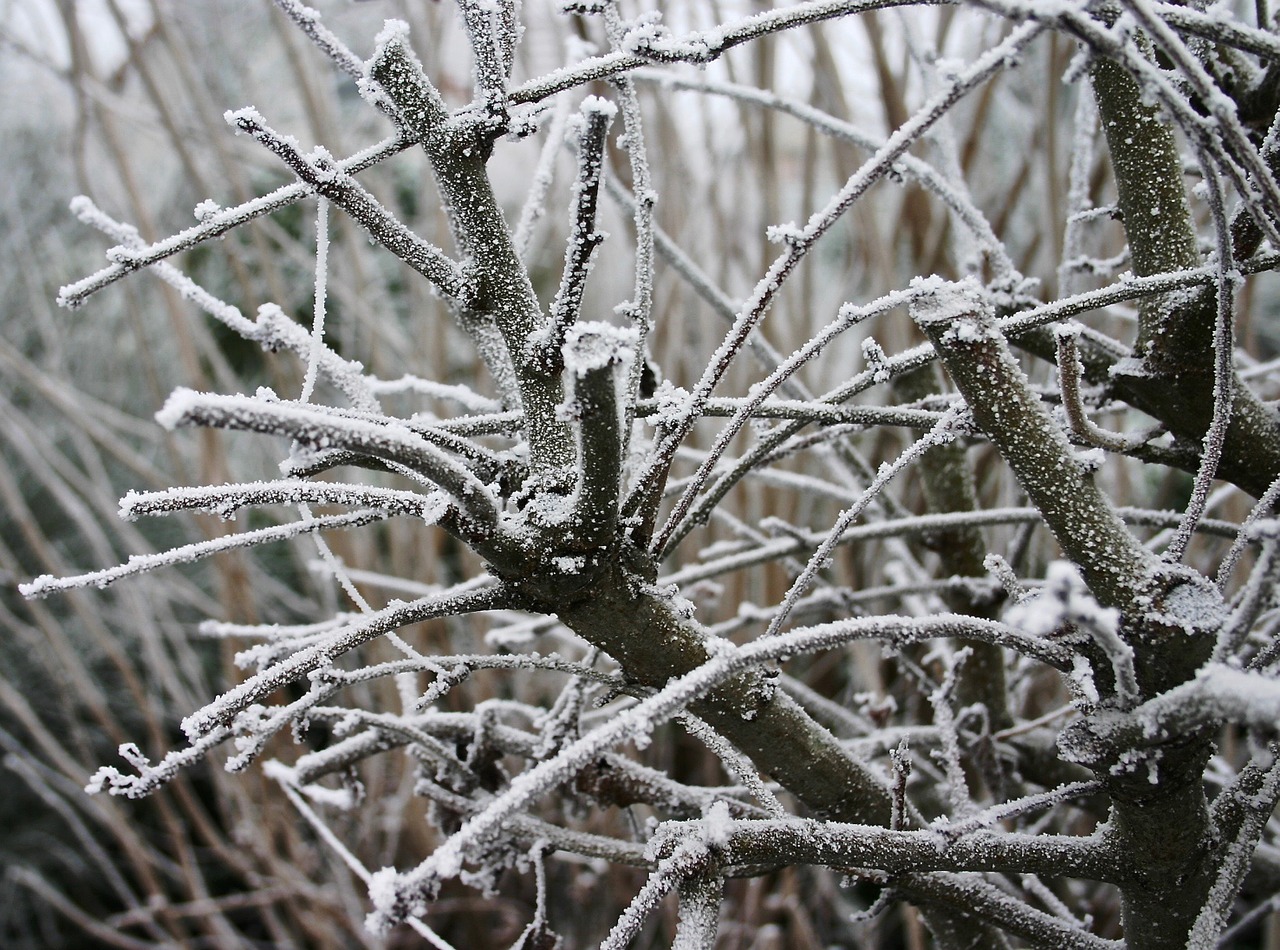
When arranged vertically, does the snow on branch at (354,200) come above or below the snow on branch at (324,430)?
above

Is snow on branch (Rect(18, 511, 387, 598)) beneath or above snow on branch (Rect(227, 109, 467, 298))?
beneath

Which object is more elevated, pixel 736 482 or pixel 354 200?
pixel 354 200

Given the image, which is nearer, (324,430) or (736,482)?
(324,430)

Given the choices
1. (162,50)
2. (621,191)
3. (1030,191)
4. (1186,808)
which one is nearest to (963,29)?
(1030,191)

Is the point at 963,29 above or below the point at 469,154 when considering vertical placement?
above

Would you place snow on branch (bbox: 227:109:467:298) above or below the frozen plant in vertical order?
above

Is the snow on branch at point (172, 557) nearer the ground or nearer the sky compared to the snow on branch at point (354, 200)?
nearer the ground

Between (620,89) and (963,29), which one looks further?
(963,29)

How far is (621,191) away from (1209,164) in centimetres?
29

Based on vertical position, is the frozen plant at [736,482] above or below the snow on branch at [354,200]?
below

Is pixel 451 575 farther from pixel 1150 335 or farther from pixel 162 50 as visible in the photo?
pixel 1150 335

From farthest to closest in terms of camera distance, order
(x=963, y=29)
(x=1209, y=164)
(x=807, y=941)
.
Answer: (x=963, y=29)
(x=807, y=941)
(x=1209, y=164)

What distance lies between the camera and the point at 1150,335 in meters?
0.35

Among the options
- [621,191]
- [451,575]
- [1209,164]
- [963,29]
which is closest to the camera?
[1209,164]
